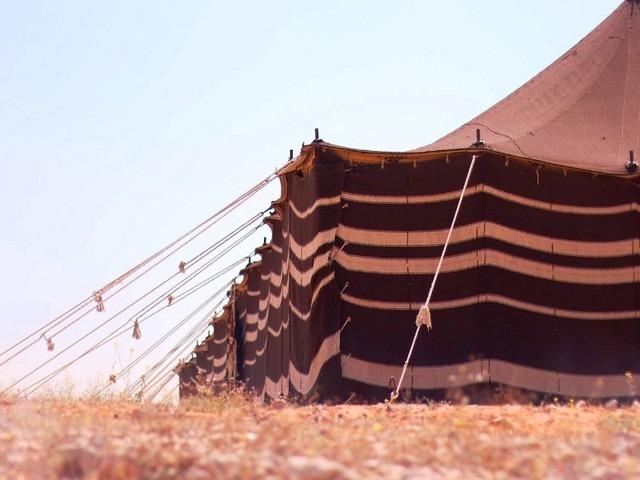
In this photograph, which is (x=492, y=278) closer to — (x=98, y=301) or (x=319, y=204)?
(x=319, y=204)

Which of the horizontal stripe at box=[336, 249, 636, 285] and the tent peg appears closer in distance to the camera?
the horizontal stripe at box=[336, 249, 636, 285]

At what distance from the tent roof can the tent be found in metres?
0.07

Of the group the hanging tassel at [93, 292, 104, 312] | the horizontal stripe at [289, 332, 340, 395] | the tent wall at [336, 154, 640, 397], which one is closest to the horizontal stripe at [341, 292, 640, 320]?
the tent wall at [336, 154, 640, 397]

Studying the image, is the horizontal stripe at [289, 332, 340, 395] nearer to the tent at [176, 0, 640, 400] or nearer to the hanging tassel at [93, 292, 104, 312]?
the tent at [176, 0, 640, 400]

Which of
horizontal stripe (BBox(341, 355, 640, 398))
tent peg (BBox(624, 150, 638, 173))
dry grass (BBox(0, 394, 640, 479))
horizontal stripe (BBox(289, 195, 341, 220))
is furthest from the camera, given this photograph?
tent peg (BBox(624, 150, 638, 173))

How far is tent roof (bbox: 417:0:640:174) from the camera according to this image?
14.5 metres

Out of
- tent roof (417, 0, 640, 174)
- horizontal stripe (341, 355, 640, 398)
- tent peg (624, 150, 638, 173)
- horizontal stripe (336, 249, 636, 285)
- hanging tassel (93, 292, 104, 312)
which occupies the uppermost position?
tent roof (417, 0, 640, 174)

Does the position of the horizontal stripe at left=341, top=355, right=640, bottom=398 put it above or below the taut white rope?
below

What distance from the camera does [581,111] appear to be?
51.2ft

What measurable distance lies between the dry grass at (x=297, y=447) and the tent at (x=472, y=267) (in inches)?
188

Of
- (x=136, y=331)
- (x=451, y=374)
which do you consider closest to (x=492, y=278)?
(x=451, y=374)

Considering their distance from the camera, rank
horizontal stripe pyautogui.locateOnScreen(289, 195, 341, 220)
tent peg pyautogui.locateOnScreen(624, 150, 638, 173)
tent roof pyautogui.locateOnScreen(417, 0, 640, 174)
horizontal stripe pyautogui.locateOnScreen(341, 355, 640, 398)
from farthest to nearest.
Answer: tent roof pyautogui.locateOnScreen(417, 0, 640, 174) < tent peg pyautogui.locateOnScreen(624, 150, 638, 173) < horizontal stripe pyautogui.locateOnScreen(289, 195, 341, 220) < horizontal stripe pyautogui.locateOnScreen(341, 355, 640, 398)

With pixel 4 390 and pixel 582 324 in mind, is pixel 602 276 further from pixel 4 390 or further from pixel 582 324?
pixel 4 390

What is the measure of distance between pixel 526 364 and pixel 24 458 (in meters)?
8.87
